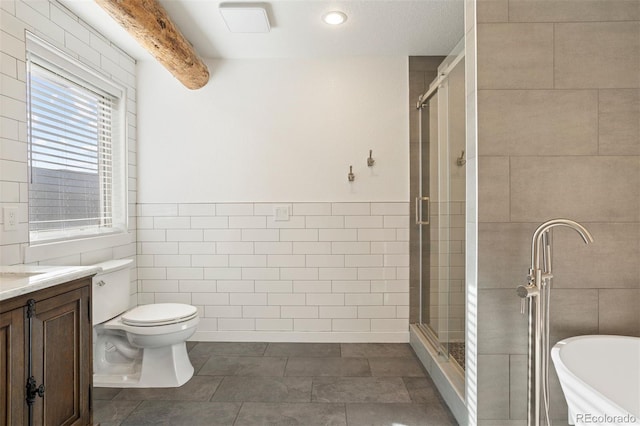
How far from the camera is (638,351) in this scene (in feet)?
5.26

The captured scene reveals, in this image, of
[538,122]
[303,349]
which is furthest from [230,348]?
[538,122]

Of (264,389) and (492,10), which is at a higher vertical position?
(492,10)

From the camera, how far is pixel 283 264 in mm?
3229

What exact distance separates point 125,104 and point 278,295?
2.02m

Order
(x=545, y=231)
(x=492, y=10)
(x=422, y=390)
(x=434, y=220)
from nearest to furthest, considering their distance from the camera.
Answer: (x=545, y=231), (x=492, y=10), (x=422, y=390), (x=434, y=220)

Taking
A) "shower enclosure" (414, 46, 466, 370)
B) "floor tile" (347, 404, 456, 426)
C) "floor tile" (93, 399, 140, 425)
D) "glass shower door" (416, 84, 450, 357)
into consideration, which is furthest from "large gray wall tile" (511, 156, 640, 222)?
"floor tile" (93, 399, 140, 425)

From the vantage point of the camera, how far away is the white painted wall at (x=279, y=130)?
320 centimetres

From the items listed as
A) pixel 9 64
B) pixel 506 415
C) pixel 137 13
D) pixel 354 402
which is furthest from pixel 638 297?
pixel 9 64

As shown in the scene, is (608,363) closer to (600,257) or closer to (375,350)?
(600,257)

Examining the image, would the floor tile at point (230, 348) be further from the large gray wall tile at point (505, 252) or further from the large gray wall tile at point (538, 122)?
the large gray wall tile at point (538, 122)

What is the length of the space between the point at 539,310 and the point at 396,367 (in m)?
1.41

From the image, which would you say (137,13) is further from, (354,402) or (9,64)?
(354,402)

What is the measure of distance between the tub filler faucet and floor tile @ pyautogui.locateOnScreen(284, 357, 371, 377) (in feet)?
3.97

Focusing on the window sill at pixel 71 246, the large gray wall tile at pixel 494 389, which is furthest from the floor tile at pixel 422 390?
the window sill at pixel 71 246
